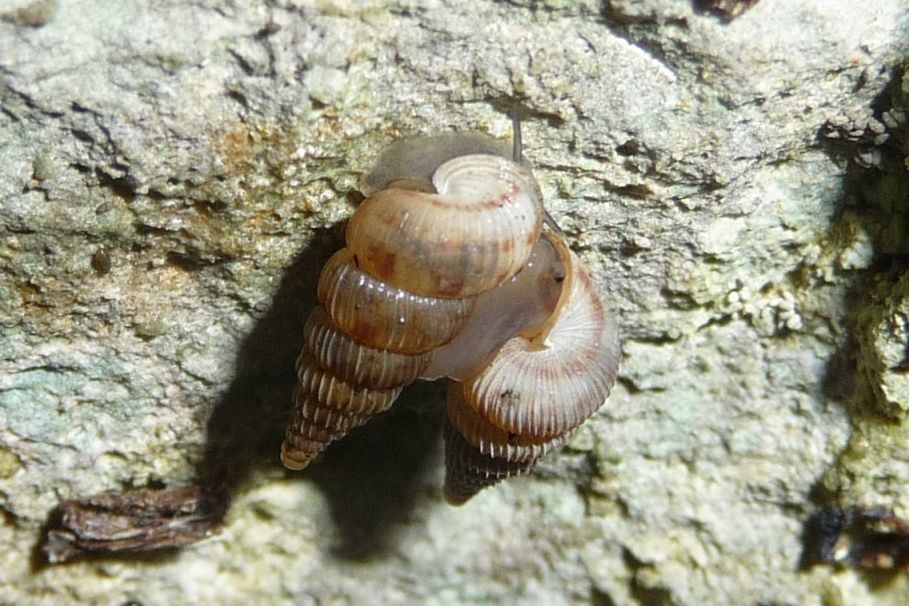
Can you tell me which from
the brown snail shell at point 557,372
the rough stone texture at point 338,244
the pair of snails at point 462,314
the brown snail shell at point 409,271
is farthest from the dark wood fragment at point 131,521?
the brown snail shell at point 557,372

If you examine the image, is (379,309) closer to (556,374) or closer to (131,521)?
(556,374)

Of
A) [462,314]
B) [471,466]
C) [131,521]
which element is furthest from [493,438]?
[131,521]

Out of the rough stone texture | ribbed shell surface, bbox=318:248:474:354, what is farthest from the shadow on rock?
ribbed shell surface, bbox=318:248:474:354

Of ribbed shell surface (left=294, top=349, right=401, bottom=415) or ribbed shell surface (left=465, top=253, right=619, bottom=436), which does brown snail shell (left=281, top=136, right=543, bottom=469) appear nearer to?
ribbed shell surface (left=294, top=349, right=401, bottom=415)

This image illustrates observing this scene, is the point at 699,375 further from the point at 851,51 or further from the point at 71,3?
the point at 71,3

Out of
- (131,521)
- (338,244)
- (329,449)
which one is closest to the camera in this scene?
(338,244)

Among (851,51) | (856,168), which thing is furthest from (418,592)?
(851,51)
